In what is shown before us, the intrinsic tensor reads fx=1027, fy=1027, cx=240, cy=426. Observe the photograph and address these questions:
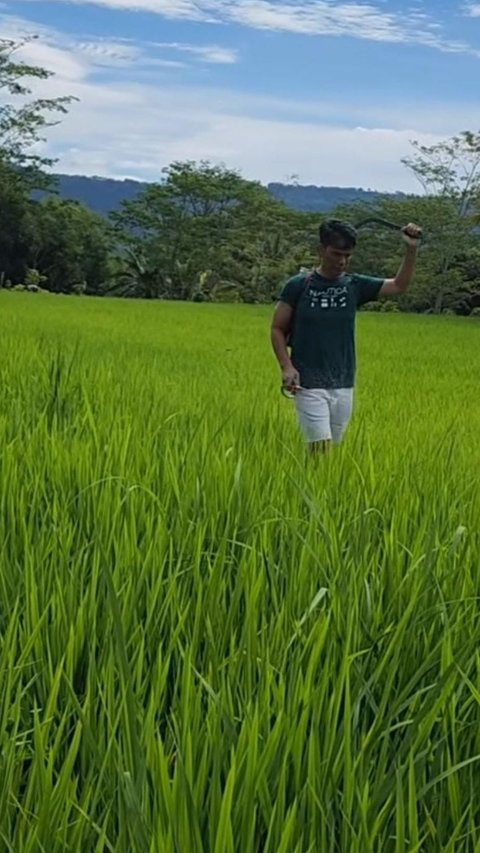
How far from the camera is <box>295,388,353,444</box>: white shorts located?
374 cm

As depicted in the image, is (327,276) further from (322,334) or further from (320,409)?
(320,409)

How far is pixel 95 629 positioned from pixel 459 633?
567 mm

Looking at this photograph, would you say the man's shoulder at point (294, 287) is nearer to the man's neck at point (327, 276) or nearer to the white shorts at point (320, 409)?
the man's neck at point (327, 276)

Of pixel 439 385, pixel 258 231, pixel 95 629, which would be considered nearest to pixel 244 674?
pixel 95 629

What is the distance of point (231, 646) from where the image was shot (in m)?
1.45

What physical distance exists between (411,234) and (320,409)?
28.4 inches

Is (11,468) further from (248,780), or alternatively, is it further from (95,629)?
(248,780)

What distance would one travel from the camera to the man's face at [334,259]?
3572 mm

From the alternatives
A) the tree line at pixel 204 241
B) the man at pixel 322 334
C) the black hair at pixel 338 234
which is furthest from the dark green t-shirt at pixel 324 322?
the tree line at pixel 204 241

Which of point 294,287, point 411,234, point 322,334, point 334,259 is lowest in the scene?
point 322,334

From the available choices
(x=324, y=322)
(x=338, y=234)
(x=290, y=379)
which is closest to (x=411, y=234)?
(x=338, y=234)

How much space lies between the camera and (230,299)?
102 ft

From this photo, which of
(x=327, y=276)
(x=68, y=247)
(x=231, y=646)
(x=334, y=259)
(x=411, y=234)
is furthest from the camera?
(x=68, y=247)

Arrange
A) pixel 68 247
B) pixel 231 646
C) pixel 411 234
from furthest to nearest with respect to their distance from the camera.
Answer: pixel 68 247 < pixel 411 234 < pixel 231 646
